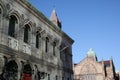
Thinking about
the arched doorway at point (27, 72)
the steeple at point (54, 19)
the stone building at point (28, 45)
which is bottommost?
the arched doorway at point (27, 72)

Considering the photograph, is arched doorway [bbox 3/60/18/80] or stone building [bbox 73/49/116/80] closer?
arched doorway [bbox 3/60/18/80]

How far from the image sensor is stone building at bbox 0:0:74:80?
14.6 meters

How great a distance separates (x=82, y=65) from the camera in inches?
2517

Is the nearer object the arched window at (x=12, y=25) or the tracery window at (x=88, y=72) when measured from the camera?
the arched window at (x=12, y=25)

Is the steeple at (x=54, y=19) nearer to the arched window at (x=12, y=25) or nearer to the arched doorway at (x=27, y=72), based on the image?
the arched doorway at (x=27, y=72)

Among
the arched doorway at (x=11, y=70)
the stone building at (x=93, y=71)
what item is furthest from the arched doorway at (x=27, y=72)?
the stone building at (x=93, y=71)

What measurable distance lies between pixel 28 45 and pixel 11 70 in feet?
9.93

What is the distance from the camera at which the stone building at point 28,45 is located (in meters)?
14.6

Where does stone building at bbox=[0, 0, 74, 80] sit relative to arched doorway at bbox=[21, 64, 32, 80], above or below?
above

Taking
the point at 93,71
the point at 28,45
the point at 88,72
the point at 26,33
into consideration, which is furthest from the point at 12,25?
the point at 88,72

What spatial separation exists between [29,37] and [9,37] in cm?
308

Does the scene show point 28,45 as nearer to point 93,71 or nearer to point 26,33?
point 26,33

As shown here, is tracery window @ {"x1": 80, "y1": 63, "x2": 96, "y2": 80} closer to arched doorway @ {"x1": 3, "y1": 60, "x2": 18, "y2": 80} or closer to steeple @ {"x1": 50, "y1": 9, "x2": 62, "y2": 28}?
steeple @ {"x1": 50, "y1": 9, "x2": 62, "y2": 28}

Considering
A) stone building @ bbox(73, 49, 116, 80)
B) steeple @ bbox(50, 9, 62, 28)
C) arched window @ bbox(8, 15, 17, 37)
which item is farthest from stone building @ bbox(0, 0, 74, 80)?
stone building @ bbox(73, 49, 116, 80)
